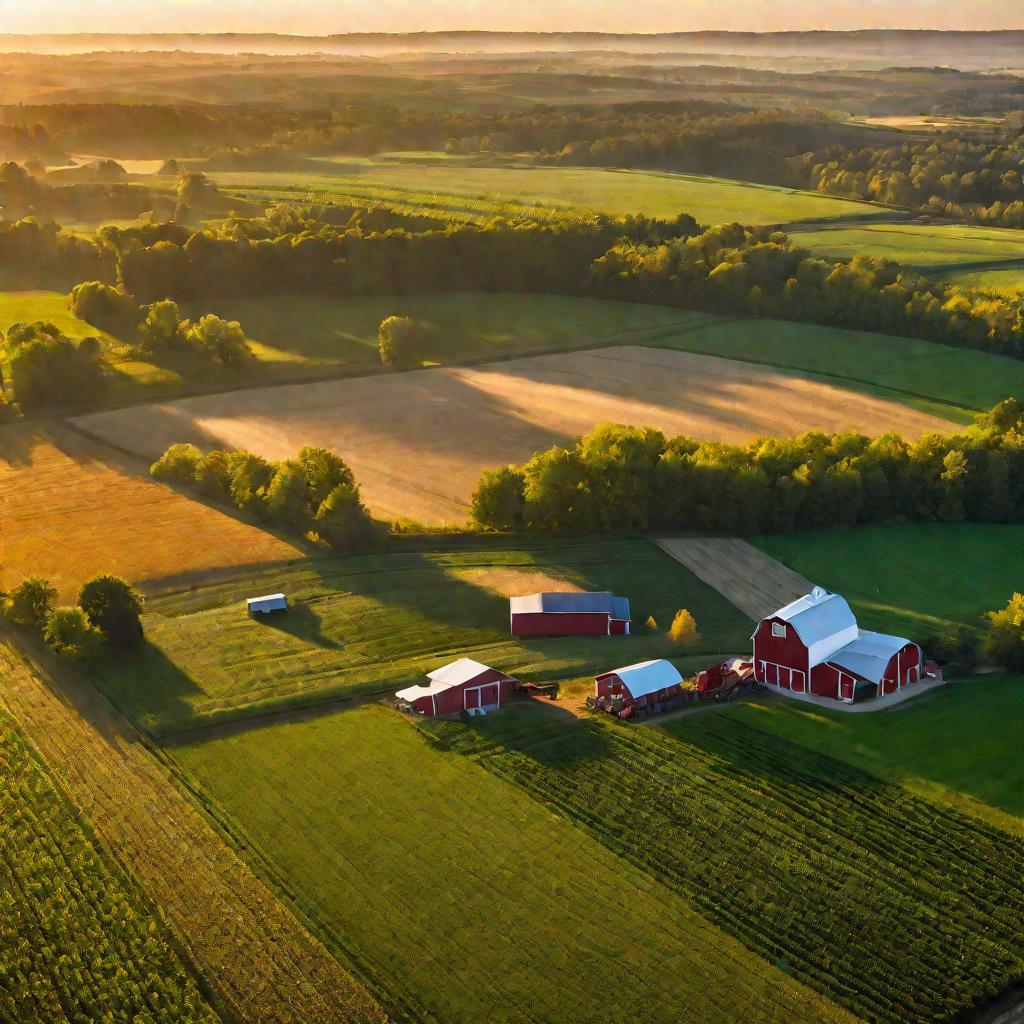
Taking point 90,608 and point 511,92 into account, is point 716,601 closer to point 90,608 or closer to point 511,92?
point 90,608

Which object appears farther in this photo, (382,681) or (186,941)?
(382,681)

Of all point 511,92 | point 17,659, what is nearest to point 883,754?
point 17,659

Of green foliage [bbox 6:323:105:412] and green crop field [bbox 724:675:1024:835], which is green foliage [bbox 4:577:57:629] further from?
green foliage [bbox 6:323:105:412]

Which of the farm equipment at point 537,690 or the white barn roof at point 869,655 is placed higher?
the white barn roof at point 869,655

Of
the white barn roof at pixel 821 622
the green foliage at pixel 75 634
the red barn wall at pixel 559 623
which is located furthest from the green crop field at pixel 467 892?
the white barn roof at pixel 821 622

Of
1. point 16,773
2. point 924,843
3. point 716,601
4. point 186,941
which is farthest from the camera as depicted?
point 716,601

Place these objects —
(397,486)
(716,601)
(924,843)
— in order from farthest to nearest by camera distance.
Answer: (397,486) → (716,601) → (924,843)

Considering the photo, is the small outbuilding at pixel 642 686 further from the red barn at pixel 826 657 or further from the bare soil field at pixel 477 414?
the bare soil field at pixel 477 414
